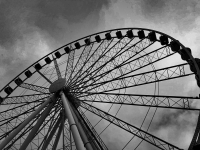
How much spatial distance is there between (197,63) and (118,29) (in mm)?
9871

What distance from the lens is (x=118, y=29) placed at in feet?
69.4

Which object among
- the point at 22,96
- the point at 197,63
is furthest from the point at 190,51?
the point at 22,96

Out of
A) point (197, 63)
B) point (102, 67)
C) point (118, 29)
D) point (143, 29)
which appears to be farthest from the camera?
point (118, 29)

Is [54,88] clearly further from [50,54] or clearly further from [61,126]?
[50,54]

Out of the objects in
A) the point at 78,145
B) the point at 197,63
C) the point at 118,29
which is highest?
the point at 118,29

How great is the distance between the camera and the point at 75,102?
1600 cm

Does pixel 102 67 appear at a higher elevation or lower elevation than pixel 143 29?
lower

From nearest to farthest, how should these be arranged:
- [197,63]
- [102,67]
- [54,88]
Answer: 1. [197,63]
2. [54,88]
3. [102,67]

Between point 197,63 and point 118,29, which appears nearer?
point 197,63

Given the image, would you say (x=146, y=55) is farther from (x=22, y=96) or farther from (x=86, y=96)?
(x=22, y=96)

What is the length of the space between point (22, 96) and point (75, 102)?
5.58 meters

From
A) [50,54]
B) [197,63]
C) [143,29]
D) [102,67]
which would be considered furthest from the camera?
[50,54]

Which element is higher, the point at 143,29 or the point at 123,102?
the point at 143,29

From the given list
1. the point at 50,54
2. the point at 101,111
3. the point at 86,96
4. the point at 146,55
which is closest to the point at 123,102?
the point at 101,111
